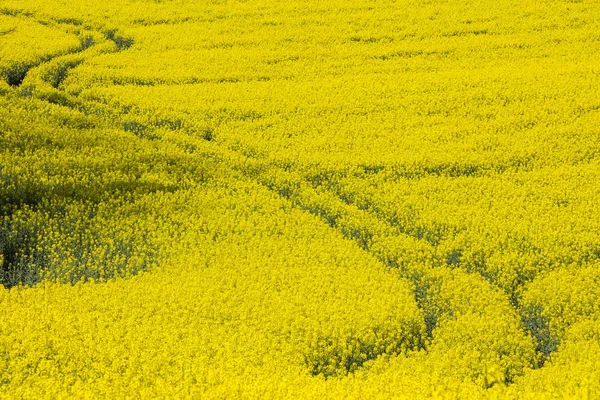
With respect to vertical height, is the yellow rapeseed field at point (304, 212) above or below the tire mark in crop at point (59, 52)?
below

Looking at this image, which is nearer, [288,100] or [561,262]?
[561,262]

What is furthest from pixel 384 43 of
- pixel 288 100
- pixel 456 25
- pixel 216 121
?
pixel 216 121

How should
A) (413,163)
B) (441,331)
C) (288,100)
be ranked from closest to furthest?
(441,331), (413,163), (288,100)

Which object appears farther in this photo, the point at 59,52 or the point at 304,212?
the point at 59,52

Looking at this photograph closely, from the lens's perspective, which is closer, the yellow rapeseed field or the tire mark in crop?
the yellow rapeseed field

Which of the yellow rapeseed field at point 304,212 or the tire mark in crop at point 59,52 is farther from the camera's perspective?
the tire mark in crop at point 59,52

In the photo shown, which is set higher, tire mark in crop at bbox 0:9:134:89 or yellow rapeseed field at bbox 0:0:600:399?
tire mark in crop at bbox 0:9:134:89

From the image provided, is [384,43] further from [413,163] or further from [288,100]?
[413,163]

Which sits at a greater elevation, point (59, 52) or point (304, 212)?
point (59, 52)
